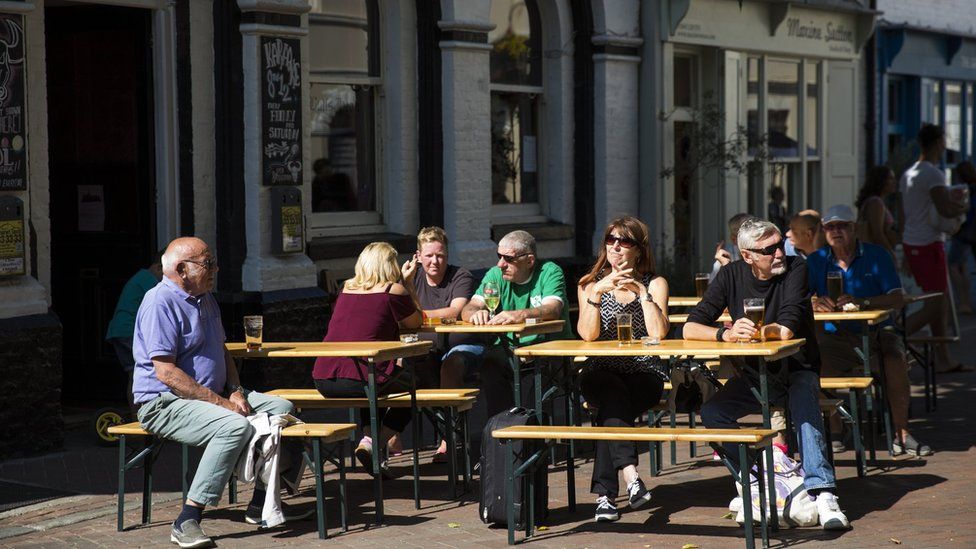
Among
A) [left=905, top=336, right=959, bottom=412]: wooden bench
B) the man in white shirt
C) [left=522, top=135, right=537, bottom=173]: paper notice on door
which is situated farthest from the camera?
[left=522, top=135, right=537, bottom=173]: paper notice on door

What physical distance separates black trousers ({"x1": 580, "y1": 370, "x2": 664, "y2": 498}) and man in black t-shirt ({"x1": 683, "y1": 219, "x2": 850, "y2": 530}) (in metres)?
0.35

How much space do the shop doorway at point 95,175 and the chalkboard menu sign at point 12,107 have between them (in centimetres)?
150

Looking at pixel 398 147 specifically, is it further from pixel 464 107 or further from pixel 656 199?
pixel 656 199

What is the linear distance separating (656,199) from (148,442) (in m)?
9.22

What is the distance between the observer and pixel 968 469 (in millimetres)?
8562

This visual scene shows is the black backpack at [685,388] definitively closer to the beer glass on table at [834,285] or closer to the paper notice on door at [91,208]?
the beer glass on table at [834,285]

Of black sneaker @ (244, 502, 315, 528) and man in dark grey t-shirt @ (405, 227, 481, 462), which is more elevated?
man in dark grey t-shirt @ (405, 227, 481, 462)

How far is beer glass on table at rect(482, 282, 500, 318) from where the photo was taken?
350 inches

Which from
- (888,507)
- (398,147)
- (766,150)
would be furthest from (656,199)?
(888,507)

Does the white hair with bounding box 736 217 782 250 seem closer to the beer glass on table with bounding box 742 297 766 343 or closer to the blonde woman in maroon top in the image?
→ the beer glass on table with bounding box 742 297 766 343

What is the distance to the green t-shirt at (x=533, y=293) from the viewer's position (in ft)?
29.3

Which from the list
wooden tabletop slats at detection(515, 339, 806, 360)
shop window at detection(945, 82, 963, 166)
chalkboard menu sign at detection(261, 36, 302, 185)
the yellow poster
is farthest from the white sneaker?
shop window at detection(945, 82, 963, 166)

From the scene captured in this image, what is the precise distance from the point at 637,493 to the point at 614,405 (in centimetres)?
44

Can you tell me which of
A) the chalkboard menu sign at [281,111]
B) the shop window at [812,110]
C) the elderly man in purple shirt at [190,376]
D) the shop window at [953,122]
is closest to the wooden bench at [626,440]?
the elderly man in purple shirt at [190,376]
